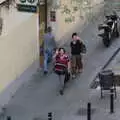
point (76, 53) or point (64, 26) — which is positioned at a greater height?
point (64, 26)

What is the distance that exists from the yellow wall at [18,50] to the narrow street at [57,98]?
58 cm

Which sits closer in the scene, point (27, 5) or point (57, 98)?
point (27, 5)

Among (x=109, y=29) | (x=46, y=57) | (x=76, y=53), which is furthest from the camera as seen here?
(x=109, y=29)

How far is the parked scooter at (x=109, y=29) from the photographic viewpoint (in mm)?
24609

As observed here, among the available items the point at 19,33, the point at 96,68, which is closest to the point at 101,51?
Result: the point at 96,68

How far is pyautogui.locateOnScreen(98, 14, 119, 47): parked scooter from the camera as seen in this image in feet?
80.7

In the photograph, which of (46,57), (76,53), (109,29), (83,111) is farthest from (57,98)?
(109,29)

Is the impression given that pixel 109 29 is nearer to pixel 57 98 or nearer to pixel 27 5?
pixel 57 98

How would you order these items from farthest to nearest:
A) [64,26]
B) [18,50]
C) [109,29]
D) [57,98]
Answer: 1. [64,26]
2. [109,29]
3. [18,50]
4. [57,98]

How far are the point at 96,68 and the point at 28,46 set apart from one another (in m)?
2.48

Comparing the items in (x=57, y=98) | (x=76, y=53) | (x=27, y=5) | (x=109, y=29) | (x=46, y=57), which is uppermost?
(x=27, y=5)

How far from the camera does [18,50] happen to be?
21297 millimetres

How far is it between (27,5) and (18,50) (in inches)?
102

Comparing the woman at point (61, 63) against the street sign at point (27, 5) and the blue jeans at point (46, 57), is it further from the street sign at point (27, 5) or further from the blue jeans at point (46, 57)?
the blue jeans at point (46, 57)
